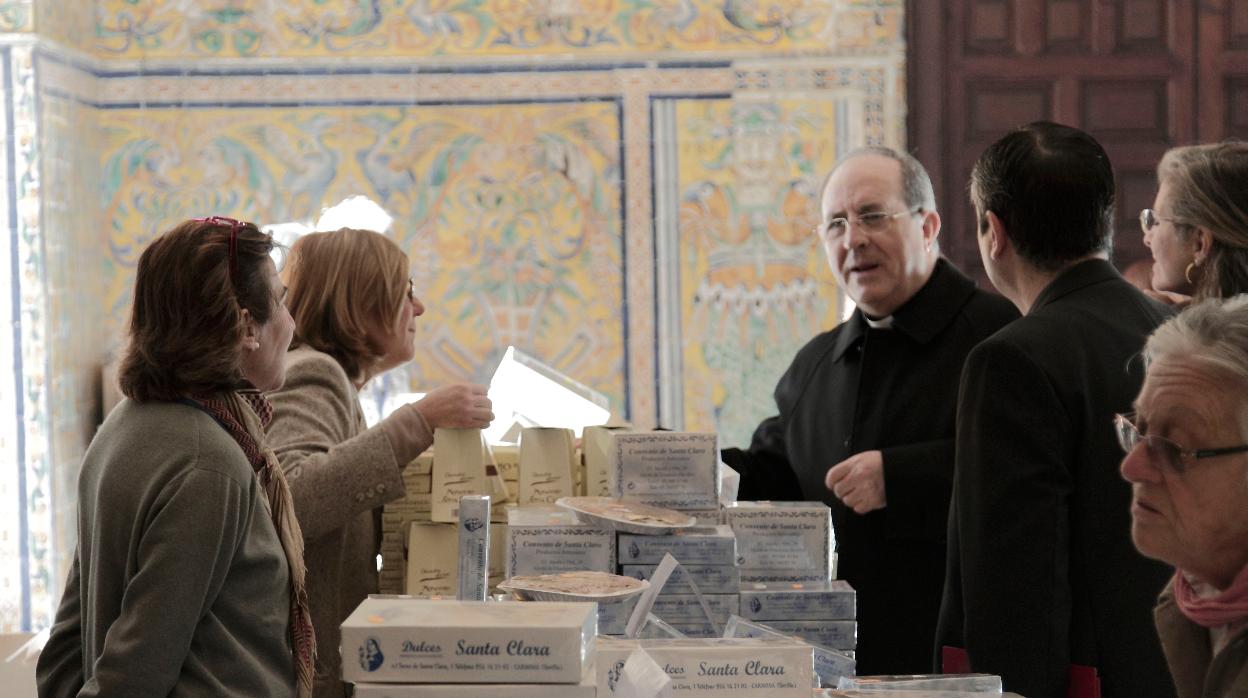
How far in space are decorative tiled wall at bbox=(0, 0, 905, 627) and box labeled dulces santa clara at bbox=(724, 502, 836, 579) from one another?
2.92 metres

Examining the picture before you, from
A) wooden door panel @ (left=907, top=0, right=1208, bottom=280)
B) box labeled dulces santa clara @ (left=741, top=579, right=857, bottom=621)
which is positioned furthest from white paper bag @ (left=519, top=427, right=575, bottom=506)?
wooden door panel @ (left=907, top=0, right=1208, bottom=280)

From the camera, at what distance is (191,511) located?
71.5 inches

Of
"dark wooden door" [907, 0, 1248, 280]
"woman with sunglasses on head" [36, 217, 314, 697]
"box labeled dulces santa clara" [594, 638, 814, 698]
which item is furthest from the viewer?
"dark wooden door" [907, 0, 1248, 280]

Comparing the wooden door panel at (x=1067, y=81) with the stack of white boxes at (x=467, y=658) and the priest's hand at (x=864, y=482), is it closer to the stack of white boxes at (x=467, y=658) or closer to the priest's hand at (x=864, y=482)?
the priest's hand at (x=864, y=482)

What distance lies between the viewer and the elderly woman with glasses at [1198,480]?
56.4 inches

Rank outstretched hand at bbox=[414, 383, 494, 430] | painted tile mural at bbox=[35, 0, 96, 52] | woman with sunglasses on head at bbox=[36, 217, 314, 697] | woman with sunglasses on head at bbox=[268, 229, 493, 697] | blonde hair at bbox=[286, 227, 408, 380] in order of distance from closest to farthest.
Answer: woman with sunglasses on head at bbox=[36, 217, 314, 697] → woman with sunglasses on head at bbox=[268, 229, 493, 697] → outstretched hand at bbox=[414, 383, 494, 430] → blonde hair at bbox=[286, 227, 408, 380] → painted tile mural at bbox=[35, 0, 96, 52]

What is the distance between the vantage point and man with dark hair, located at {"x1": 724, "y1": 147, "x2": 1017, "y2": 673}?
271cm

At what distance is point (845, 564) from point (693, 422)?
2.44 meters

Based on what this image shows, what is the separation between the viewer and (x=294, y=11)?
5.20 meters

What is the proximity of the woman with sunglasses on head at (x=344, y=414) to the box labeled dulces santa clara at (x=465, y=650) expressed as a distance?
3.59ft

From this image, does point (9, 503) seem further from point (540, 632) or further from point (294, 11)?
point (540, 632)

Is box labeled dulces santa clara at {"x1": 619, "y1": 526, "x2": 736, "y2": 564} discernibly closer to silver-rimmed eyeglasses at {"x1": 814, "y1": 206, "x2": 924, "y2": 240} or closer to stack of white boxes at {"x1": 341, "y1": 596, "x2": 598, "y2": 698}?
stack of white boxes at {"x1": 341, "y1": 596, "x2": 598, "y2": 698}

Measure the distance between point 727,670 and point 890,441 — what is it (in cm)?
137

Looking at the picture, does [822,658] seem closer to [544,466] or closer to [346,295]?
[544,466]
